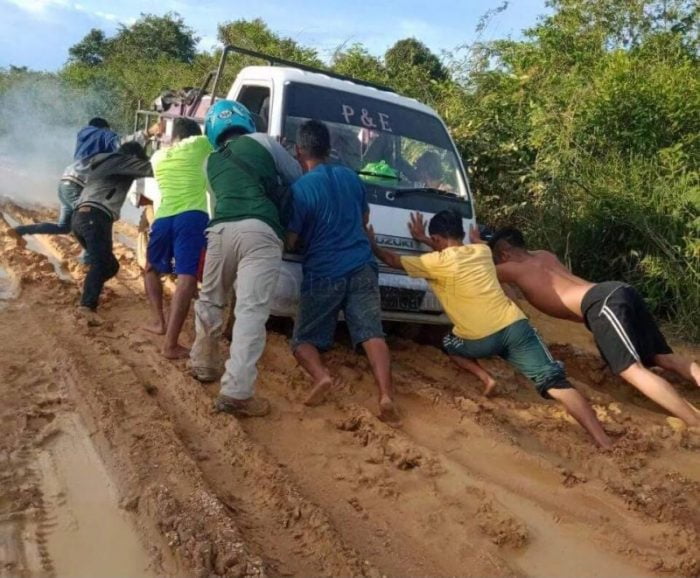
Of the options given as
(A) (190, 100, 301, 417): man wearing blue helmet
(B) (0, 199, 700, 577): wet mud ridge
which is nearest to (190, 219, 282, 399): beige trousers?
(A) (190, 100, 301, 417): man wearing blue helmet

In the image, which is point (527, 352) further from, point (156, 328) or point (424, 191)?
point (156, 328)

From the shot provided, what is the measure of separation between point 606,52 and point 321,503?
9.14m

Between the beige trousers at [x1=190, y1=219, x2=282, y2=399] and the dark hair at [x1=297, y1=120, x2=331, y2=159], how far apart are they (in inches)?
25.5

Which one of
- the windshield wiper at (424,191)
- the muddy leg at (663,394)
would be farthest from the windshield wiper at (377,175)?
A: the muddy leg at (663,394)

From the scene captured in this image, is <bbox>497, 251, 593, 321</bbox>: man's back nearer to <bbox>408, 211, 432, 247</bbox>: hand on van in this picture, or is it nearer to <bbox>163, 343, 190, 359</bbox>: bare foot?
<bbox>408, 211, 432, 247</bbox>: hand on van

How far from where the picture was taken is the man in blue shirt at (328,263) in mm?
4566

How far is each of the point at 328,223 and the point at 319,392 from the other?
1045 millimetres

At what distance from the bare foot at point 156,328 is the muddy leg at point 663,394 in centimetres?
338

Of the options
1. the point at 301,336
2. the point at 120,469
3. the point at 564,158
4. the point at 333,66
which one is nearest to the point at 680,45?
the point at 564,158

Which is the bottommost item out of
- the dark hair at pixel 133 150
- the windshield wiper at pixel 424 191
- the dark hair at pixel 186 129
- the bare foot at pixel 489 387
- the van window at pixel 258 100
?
the bare foot at pixel 489 387

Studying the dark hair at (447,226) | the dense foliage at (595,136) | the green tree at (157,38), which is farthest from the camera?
the green tree at (157,38)

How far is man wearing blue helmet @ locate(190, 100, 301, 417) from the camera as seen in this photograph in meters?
4.16

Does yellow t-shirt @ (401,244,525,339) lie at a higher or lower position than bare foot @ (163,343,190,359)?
higher

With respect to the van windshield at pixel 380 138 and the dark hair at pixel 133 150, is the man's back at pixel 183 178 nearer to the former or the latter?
the van windshield at pixel 380 138
